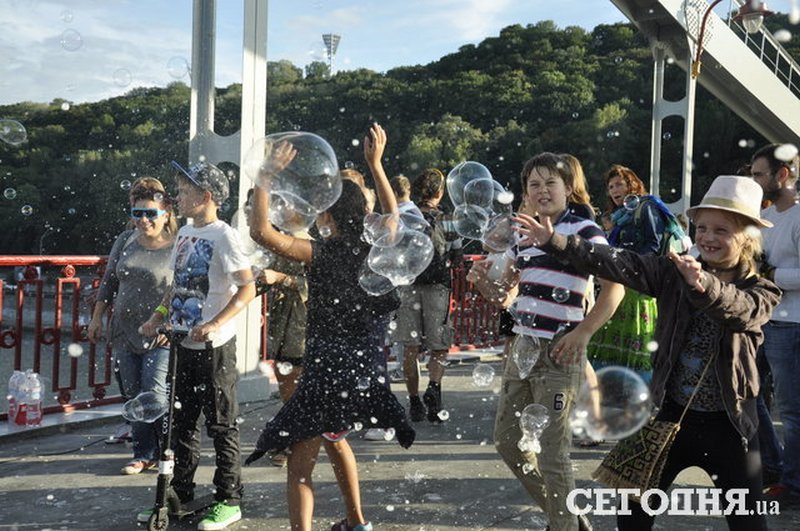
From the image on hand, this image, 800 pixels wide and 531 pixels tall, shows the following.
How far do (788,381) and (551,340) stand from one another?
5.82 ft

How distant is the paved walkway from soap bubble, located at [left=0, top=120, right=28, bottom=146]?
1.99 meters

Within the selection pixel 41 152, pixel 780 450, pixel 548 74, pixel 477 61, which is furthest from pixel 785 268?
pixel 41 152

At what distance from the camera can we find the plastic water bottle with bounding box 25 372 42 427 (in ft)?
17.4

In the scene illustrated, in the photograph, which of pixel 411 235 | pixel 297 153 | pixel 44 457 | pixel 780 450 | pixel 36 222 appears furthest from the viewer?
pixel 36 222

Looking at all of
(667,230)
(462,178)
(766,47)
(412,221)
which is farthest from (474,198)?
(766,47)

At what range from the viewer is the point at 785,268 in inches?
158

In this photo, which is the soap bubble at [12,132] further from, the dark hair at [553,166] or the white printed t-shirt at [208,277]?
the dark hair at [553,166]

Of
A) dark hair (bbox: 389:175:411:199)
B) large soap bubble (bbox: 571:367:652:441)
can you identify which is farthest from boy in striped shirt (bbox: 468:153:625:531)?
dark hair (bbox: 389:175:411:199)

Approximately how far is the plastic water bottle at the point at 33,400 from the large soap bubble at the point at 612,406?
391 cm

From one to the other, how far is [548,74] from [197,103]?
25153mm

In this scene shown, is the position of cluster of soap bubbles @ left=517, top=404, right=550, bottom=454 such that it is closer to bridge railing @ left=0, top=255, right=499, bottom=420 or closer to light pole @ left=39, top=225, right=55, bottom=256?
bridge railing @ left=0, top=255, right=499, bottom=420

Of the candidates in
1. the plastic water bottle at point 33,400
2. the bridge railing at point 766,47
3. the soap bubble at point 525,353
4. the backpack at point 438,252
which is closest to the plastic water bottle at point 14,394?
the plastic water bottle at point 33,400

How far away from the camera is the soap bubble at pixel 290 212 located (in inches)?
124

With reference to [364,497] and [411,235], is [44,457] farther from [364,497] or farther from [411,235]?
[411,235]
